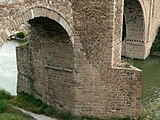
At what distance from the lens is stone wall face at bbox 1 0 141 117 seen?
10.2m

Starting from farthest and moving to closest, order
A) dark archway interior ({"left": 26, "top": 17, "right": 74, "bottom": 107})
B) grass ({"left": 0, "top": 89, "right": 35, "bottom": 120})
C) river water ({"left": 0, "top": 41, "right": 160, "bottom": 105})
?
river water ({"left": 0, "top": 41, "right": 160, "bottom": 105}) → grass ({"left": 0, "top": 89, "right": 35, "bottom": 120}) → dark archway interior ({"left": 26, "top": 17, "right": 74, "bottom": 107})

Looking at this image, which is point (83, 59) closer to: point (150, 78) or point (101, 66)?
point (101, 66)

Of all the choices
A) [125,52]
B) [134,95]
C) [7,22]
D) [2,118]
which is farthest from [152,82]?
[7,22]

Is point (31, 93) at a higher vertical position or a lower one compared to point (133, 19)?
lower

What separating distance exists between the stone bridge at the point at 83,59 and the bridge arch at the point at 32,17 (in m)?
0.02

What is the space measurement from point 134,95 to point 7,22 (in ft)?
13.9

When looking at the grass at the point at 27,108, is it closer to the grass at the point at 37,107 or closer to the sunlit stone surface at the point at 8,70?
the grass at the point at 37,107

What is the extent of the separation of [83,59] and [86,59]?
81 mm

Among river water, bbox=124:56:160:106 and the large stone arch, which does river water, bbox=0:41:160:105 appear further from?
the large stone arch

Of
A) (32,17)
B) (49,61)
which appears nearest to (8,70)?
(49,61)

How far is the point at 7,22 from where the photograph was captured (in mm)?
8398

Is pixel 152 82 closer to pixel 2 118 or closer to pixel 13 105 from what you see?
pixel 13 105

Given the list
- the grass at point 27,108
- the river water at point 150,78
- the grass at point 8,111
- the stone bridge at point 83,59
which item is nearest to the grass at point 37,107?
the grass at point 27,108

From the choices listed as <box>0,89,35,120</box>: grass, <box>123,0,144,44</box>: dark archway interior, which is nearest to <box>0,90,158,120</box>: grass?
<box>0,89,35,120</box>: grass
